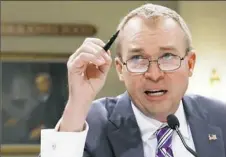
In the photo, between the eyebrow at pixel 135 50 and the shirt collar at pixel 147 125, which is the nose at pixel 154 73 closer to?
the eyebrow at pixel 135 50

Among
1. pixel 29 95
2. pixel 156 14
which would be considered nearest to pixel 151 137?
pixel 156 14

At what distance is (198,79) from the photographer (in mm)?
2475

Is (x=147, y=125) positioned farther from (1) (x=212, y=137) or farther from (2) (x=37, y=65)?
(2) (x=37, y=65)

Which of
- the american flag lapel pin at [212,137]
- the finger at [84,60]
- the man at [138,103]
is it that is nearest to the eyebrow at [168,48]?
the man at [138,103]

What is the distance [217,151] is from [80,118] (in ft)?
1.57

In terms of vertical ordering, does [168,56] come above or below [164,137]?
above

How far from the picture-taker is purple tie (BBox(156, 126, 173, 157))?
136 cm

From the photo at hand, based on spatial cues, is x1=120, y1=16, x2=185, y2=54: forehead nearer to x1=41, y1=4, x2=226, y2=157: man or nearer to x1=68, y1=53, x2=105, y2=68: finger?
x1=41, y1=4, x2=226, y2=157: man

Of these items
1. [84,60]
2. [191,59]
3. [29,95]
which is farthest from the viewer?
[29,95]

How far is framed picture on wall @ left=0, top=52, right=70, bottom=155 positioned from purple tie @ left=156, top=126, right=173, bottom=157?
2.11m

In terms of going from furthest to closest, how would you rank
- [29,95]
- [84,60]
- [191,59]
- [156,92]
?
[29,95] < [191,59] < [156,92] < [84,60]

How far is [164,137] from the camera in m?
1.40

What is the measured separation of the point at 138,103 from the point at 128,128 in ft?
0.29

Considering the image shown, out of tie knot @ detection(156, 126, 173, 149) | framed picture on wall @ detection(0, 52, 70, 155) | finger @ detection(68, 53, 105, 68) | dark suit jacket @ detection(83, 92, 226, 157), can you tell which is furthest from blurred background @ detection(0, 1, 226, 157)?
finger @ detection(68, 53, 105, 68)
